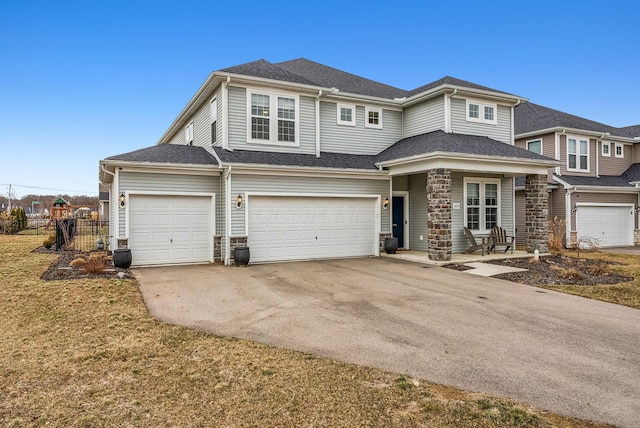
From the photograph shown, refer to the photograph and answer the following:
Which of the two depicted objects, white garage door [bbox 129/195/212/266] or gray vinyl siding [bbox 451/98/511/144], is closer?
white garage door [bbox 129/195/212/266]

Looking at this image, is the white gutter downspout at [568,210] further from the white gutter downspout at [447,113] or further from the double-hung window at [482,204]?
the white gutter downspout at [447,113]

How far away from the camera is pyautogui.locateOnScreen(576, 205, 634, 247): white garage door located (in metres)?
18.5

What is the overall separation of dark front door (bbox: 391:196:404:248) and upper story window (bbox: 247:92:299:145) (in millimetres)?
4895

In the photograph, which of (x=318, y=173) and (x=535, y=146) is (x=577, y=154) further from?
(x=318, y=173)

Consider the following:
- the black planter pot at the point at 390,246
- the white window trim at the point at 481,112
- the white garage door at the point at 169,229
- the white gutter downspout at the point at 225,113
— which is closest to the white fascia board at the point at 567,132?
the white window trim at the point at 481,112

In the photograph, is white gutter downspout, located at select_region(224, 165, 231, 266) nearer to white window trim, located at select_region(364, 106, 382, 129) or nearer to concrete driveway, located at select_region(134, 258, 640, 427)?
concrete driveway, located at select_region(134, 258, 640, 427)

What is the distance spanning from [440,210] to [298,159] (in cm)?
503

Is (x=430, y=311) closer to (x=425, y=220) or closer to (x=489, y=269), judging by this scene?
(x=489, y=269)

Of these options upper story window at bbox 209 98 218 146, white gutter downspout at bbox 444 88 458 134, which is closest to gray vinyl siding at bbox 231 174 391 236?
upper story window at bbox 209 98 218 146

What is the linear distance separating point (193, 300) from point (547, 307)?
6.72 meters

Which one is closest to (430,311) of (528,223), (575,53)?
(528,223)

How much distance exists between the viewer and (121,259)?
34.9ft

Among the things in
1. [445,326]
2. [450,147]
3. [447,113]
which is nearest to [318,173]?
[450,147]

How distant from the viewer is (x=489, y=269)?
1088 centimetres
